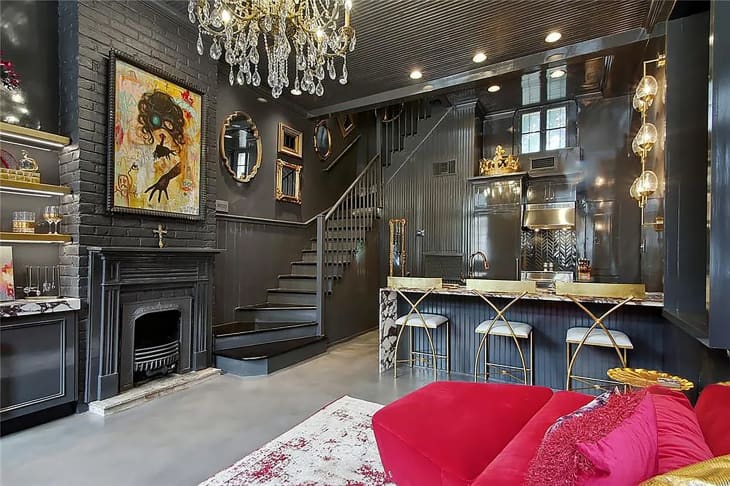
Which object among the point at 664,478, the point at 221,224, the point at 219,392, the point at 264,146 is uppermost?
the point at 264,146

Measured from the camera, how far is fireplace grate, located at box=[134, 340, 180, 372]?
142 inches

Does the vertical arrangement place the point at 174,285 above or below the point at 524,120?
below

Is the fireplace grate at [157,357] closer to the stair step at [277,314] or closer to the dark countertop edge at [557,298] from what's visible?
the stair step at [277,314]

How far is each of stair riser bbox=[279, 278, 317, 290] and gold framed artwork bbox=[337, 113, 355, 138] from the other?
3.49 m

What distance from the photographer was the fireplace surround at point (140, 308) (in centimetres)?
327

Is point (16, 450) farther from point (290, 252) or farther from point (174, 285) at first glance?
point (290, 252)

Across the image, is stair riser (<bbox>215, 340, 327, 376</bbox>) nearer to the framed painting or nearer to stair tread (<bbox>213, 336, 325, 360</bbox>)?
A: stair tread (<bbox>213, 336, 325, 360</bbox>)

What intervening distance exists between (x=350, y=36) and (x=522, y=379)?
3.60 m

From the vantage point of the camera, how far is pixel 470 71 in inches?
200

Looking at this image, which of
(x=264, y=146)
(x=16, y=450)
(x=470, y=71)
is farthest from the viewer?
(x=264, y=146)

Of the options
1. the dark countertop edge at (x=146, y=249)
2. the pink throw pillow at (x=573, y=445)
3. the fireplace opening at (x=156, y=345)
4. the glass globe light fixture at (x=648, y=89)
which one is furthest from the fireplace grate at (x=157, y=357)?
the glass globe light fixture at (x=648, y=89)

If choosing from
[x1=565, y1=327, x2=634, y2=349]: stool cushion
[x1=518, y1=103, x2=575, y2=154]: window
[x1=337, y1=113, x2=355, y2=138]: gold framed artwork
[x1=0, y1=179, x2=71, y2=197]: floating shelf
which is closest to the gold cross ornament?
[x1=0, y1=179, x2=71, y2=197]: floating shelf

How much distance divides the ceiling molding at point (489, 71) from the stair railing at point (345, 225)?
1257 millimetres

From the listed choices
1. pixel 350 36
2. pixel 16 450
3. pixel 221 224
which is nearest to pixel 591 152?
pixel 350 36
